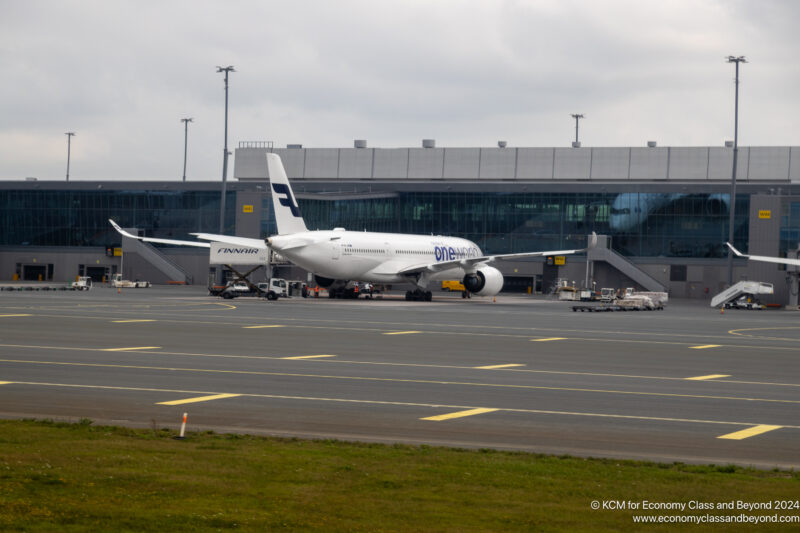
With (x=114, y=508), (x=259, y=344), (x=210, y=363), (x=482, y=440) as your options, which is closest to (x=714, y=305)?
(x=259, y=344)

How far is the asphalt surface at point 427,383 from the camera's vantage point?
16516 millimetres

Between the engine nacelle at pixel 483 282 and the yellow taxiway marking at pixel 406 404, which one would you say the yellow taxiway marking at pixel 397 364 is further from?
the engine nacelle at pixel 483 282

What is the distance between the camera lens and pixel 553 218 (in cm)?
10975

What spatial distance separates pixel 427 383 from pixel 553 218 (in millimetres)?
88342

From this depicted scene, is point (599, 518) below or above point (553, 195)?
below

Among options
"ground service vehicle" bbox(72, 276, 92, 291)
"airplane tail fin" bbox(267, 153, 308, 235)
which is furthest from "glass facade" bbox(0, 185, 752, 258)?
"airplane tail fin" bbox(267, 153, 308, 235)

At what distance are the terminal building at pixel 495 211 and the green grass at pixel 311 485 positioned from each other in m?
85.8

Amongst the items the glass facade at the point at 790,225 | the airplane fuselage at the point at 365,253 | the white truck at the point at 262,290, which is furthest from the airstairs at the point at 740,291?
the white truck at the point at 262,290

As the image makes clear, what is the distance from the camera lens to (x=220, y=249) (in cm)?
7400

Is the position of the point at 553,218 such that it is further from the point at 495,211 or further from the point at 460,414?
the point at 460,414

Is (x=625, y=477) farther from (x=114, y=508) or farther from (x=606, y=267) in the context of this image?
(x=606, y=267)

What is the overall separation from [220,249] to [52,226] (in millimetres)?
52529

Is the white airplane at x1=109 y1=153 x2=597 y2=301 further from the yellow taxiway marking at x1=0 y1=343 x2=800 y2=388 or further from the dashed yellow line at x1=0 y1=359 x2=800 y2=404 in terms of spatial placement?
A: the dashed yellow line at x1=0 y1=359 x2=800 y2=404

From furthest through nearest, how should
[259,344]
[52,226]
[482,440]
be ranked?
1. [52,226]
2. [259,344]
3. [482,440]
